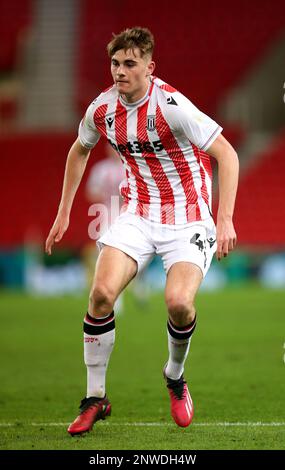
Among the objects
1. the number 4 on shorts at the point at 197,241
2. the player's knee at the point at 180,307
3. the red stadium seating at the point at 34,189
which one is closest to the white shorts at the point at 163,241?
A: the number 4 on shorts at the point at 197,241

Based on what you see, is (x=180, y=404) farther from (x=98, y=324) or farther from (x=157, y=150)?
(x=157, y=150)

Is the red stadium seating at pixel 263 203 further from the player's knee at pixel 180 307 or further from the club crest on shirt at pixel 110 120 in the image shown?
the player's knee at pixel 180 307

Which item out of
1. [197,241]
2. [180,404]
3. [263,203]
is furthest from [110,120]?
[263,203]

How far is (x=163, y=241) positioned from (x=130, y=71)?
1.00 m

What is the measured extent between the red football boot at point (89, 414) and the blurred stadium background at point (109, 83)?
16.5m

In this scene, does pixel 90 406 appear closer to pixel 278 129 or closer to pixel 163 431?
pixel 163 431

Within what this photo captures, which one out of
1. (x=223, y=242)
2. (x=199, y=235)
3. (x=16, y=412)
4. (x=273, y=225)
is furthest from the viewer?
(x=273, y=225)

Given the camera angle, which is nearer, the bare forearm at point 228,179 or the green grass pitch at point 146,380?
the green grass pitch at point 146,380

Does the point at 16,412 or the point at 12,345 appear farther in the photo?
the point at 12,345

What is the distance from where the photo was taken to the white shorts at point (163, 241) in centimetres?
564

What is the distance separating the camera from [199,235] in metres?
5.72

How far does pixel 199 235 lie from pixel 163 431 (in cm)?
114
